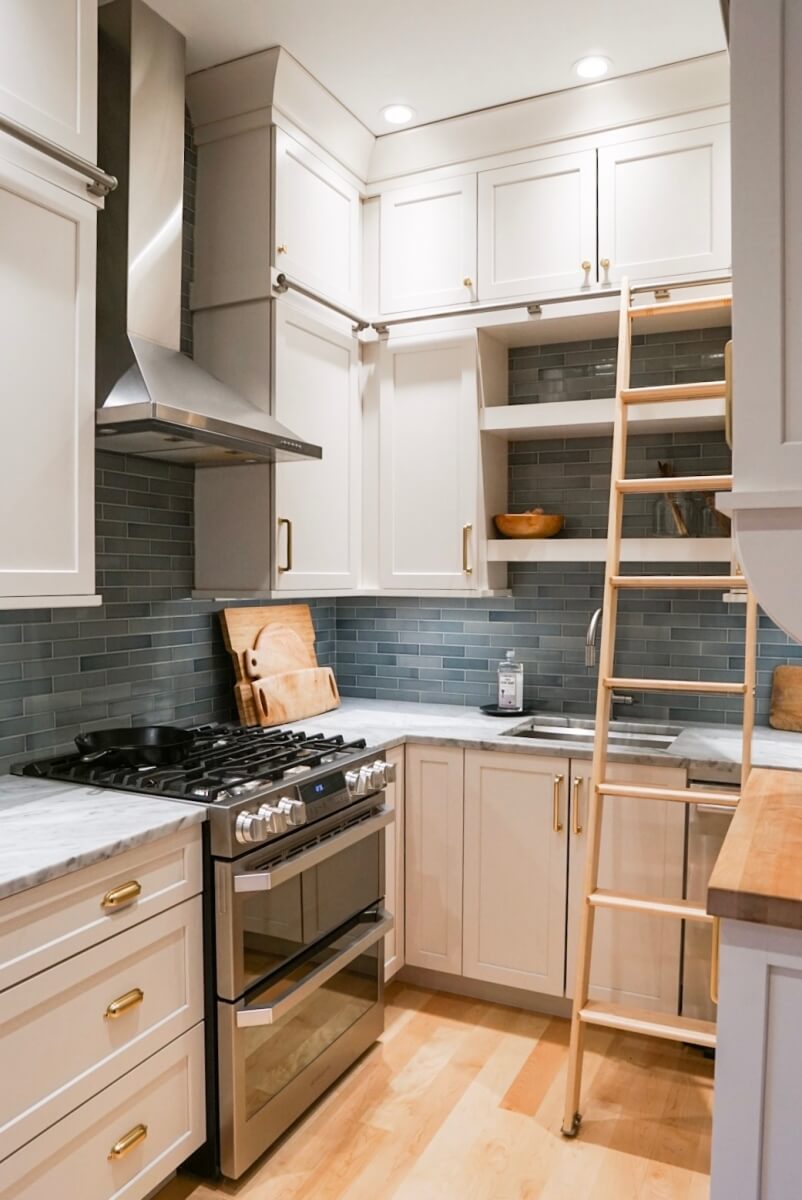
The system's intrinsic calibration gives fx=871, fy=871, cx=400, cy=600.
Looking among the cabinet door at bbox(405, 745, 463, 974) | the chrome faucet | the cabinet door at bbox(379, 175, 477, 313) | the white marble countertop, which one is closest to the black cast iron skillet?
the white marble countertop

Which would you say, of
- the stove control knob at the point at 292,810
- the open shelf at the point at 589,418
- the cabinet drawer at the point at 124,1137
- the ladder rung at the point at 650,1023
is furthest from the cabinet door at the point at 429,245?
the cabinet drawer at the point at 124,1137

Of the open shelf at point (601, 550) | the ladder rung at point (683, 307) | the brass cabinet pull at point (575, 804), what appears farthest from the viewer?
the open shelf at point (601, 550)

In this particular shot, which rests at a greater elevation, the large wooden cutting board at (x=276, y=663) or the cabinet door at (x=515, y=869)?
the large wooden cutting board at (x=276, y=663)

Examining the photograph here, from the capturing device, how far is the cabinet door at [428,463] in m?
3.14

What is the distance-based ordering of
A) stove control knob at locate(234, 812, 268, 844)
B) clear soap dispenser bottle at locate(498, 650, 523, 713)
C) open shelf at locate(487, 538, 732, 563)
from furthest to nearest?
clear soap dispenser bottle at locate(498, 650, 523, 713)
open shelf at locate(487, 538, 732, 563)
stove control knob at locate(234, 812, 268, 844)

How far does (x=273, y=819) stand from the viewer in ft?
6.87

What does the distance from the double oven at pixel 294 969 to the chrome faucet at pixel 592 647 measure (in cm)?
95

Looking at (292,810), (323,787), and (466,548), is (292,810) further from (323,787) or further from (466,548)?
(466,548)

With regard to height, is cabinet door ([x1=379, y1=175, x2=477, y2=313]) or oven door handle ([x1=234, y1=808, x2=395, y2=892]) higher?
cabinet door ([x1=379, y1=175, x2=477, y2=313])

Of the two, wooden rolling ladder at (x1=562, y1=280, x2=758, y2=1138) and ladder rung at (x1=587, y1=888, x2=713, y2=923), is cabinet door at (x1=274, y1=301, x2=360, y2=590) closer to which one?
wooden rolling ladder at (x1=562, y1=280, x2=758, y2=1138)

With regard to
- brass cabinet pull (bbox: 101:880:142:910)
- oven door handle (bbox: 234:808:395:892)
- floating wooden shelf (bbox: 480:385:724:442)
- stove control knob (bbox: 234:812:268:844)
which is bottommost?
oven door handle (bbox: 234:808:395:892)

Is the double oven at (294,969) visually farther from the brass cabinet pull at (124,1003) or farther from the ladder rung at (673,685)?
the ladder rung at (673,685)

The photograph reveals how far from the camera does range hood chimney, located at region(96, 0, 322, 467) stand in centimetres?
236

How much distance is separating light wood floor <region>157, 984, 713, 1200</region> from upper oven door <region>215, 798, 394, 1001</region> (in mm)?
482
